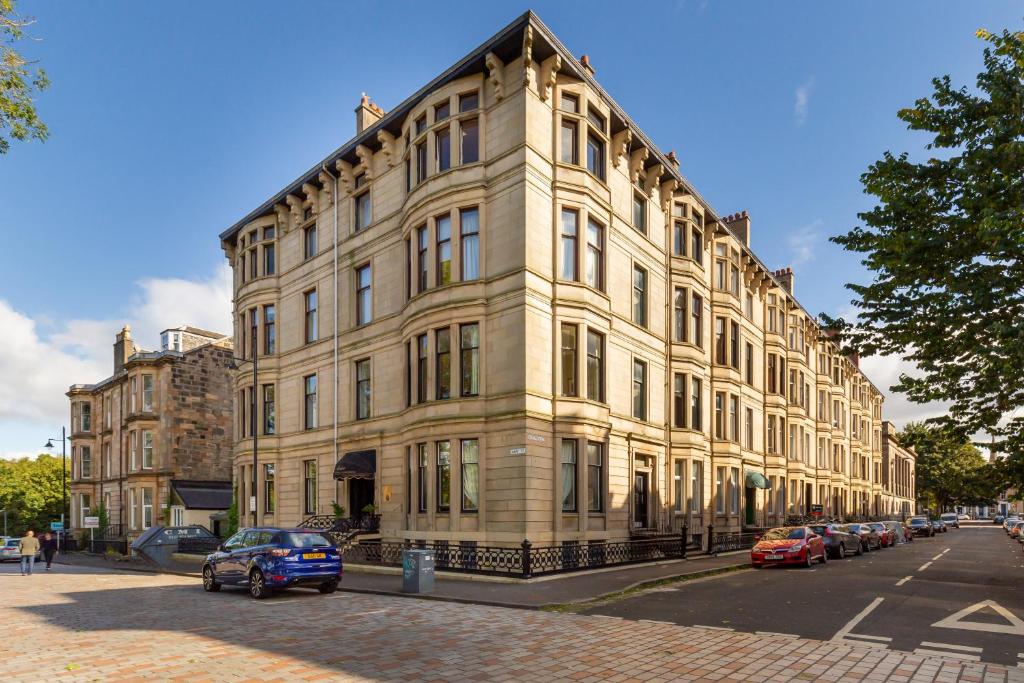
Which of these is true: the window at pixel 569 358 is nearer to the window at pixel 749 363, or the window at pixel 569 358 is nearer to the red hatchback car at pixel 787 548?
the red hatchback car at pixel 787 548

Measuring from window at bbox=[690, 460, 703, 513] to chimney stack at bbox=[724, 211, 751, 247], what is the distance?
16530 mm

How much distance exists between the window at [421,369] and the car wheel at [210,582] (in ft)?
26.8

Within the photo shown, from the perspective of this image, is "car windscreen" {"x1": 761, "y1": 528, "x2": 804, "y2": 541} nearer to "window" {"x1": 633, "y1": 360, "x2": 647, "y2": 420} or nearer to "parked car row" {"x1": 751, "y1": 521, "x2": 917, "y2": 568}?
"parked car row" {"x1": 751, "y1": 521, "x2": 917, "y2": 568}

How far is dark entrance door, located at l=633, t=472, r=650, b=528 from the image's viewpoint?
27.0m

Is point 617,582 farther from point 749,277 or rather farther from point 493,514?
point 749,277

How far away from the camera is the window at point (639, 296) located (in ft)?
92.1

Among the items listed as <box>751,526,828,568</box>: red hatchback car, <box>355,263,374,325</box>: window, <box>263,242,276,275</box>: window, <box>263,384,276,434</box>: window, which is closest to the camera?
<box>751,526,828,568</box>: red hatchback car

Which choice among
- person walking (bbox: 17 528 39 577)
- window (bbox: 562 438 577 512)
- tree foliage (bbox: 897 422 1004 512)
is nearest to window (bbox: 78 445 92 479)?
person walking (bbox: 17 528 39 577)

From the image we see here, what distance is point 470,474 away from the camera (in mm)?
22609

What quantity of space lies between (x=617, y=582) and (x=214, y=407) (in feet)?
117

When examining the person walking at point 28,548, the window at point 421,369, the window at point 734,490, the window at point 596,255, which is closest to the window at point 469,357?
the window at point 421,369

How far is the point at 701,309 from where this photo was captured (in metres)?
33.1

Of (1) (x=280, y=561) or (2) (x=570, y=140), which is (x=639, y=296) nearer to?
(2) (x=570, y=140)

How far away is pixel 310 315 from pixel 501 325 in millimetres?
13207
